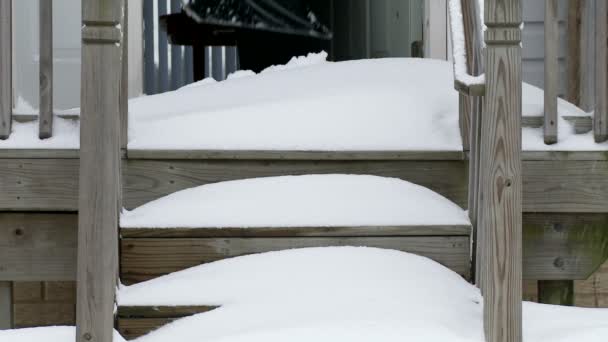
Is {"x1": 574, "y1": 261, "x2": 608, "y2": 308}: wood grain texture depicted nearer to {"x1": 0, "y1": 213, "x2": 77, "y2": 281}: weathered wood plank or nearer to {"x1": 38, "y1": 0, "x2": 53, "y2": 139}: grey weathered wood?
{"x1": 0, "y1": 213, "x2": 77, "y2": 281}: weathered wood plank

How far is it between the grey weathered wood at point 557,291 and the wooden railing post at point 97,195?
1.70 m

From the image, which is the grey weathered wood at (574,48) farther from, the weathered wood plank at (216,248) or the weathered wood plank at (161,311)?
Result: the weathered wood plank at (161,311)

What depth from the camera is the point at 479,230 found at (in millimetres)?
2998

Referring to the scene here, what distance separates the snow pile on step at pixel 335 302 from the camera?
2598 millimetres

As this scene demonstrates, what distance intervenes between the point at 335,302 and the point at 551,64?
3.90 ft

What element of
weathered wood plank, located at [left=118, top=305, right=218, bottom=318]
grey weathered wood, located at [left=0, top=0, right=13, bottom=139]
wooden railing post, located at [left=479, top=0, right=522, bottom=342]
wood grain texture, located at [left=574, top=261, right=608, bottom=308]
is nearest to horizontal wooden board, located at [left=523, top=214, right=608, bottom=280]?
wooden railing post, located at [left=479, top=0, right=522, bottom=342]

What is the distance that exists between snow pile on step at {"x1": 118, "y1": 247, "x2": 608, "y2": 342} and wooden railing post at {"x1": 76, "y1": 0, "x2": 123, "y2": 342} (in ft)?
0.81

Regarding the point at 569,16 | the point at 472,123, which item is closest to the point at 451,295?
the point at 472,123

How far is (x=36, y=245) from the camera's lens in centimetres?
339

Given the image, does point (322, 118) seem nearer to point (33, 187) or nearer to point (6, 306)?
point (33, 187)

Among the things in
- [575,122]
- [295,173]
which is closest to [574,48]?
[575,122]

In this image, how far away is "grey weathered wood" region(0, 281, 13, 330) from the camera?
11.5 ft

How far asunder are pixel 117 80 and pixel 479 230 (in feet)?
3.80

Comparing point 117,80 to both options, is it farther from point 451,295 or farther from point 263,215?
point 451,295
